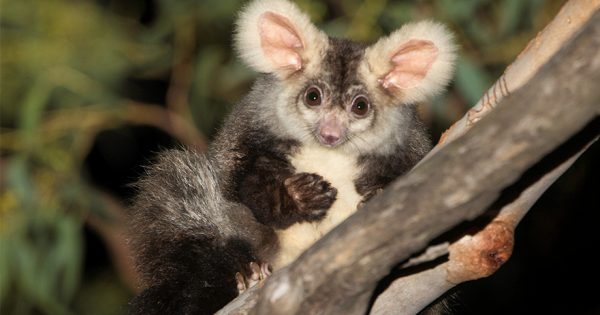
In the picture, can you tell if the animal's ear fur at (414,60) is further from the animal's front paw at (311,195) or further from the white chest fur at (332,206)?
the animal's front paw at (311,195)

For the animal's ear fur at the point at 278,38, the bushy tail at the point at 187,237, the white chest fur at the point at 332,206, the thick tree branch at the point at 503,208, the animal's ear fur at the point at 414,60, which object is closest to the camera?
Answer: the thick tree branch at the point at 503,208

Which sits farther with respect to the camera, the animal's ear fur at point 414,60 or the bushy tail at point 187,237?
the animal's ear fur at point 414,60

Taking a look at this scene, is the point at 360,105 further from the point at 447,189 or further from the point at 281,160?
the point at 447,189

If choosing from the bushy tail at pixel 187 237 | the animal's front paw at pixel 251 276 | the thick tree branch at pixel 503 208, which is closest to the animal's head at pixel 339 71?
the bushy tail at pixel 187 237

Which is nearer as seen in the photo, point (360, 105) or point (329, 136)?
point (329, 136)

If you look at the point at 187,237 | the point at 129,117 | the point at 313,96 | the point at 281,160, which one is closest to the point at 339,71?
the point at 313,96

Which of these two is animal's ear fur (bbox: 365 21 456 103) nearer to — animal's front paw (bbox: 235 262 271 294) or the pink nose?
the pink nose

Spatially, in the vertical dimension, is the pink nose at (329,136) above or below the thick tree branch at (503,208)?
above
